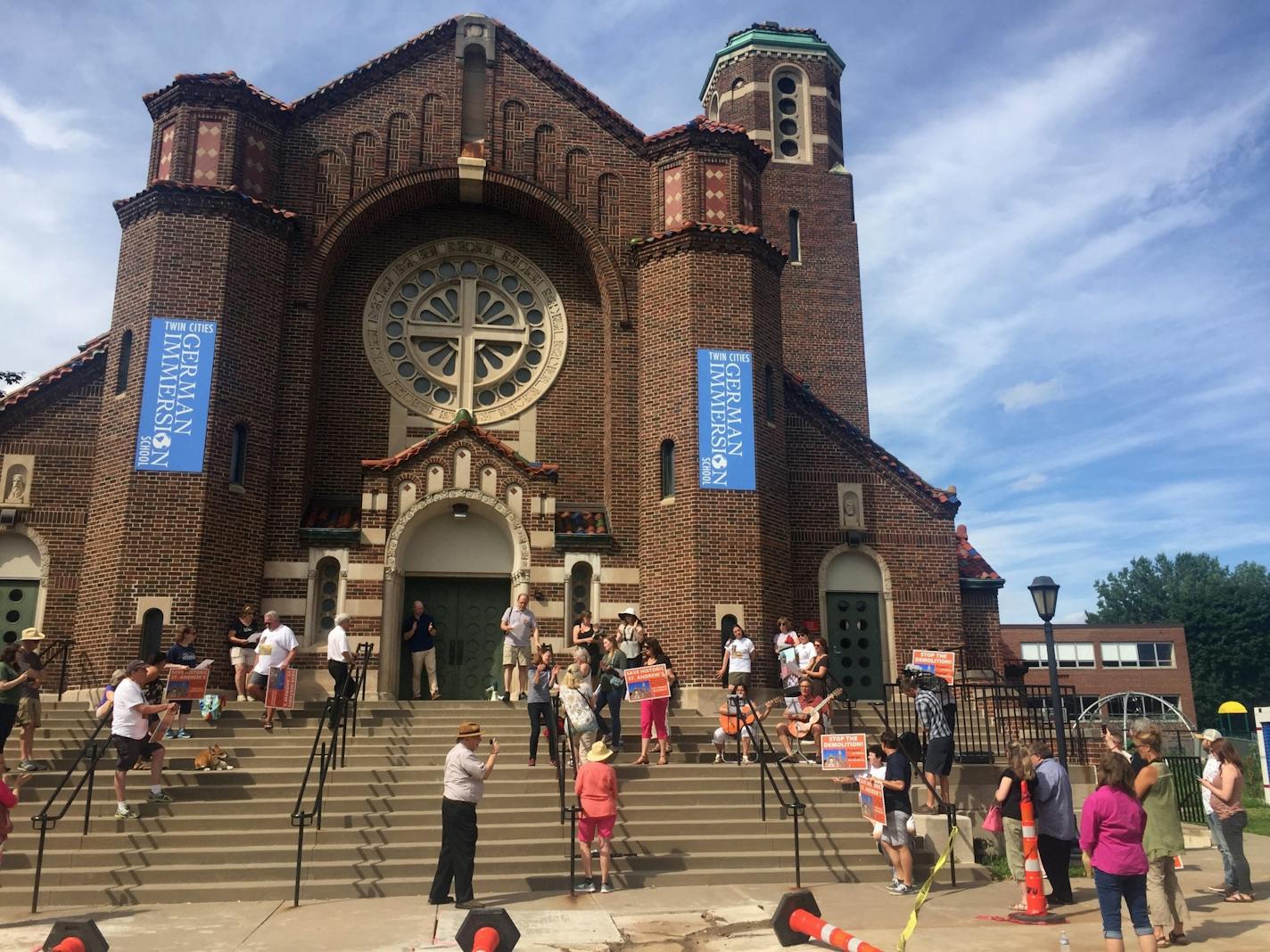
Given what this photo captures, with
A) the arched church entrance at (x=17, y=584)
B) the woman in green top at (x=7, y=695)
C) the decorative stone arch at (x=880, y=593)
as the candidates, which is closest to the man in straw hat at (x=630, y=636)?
the decorative stone arch at (x=880, y=593)

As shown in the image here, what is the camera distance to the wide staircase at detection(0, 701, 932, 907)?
10430 mm

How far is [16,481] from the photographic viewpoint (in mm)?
18234

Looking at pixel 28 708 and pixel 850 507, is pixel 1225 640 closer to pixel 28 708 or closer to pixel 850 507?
pixel 850 507

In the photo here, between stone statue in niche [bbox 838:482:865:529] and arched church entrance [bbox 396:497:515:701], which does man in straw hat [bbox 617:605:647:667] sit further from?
stone statue in niche [bbox 838:482:865:529]

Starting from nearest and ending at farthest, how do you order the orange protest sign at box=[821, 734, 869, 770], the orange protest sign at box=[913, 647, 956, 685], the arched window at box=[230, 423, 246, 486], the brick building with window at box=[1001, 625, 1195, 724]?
the orange protest sign at box=[821, 734, 869, 770] < the orange protest sign at box=[913, 647, 956, 685] < the arched window at box=[230, 423, 246, 486] < the brick building with window at box=[1001, 625, 1195, 724]

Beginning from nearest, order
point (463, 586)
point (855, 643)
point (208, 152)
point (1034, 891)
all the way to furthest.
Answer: point (1034, 891) → point (208, 152) → point (463, 586) → point (855, 643)

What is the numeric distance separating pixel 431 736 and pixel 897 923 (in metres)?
7.72

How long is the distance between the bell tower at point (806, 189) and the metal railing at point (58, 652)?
1882cm

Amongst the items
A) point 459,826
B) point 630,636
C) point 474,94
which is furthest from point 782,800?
point 474,94

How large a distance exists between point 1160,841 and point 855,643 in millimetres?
11846

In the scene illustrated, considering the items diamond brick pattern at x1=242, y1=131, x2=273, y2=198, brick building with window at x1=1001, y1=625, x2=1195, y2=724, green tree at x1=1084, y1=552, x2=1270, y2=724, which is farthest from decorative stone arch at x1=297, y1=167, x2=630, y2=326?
green tree at x1=1084, y1=552, x2=1270, y2=724

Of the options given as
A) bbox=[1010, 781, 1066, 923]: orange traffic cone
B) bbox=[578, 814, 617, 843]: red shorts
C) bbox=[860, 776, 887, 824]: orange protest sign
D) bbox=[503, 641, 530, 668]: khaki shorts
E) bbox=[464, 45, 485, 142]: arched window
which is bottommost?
bbox=[1010, 781, 1066, 923]: orange traffic cone

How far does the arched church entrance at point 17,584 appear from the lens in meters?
17.9

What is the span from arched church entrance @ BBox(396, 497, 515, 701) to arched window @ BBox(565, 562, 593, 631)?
44.3 inches
